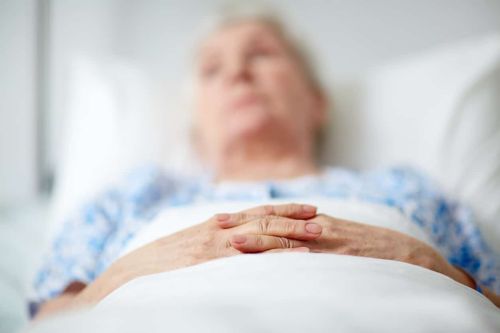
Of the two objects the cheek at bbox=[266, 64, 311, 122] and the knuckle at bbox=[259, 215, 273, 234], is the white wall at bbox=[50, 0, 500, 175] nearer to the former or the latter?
the cheek at bbox=[266, 64, 311, 122]

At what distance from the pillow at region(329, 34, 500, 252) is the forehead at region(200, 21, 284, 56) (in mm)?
296

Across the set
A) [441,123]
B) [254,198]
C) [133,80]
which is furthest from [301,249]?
[133,80]

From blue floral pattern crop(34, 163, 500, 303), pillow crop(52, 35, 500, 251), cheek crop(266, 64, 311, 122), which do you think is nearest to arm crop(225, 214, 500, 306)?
blue floral pattern crop(34, 163, 500, 303)

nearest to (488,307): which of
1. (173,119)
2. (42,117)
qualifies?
(173,119)

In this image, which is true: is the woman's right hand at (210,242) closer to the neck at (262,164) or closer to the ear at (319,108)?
the neck at (262,164)

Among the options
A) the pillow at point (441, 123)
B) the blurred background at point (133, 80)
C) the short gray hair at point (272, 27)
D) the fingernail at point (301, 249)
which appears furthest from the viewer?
the short gray hair at point (272, 27)

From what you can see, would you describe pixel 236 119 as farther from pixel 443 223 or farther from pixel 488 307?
pixel 488 307

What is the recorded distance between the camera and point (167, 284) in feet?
1.43

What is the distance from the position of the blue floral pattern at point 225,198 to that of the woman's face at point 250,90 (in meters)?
0.16

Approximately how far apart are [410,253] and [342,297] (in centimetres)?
19

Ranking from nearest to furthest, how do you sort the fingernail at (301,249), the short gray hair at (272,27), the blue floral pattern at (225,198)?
the fingernail at (301,249)
the blue floral pattern at (225,198)
the short gray hair at (272,27)

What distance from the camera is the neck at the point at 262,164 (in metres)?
1.00

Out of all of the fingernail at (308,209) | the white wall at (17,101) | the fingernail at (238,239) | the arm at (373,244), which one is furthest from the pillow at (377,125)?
the fingernail at (238,239)

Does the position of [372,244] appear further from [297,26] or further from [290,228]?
[297,26]
